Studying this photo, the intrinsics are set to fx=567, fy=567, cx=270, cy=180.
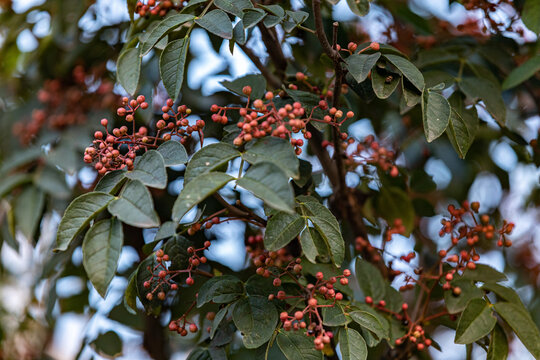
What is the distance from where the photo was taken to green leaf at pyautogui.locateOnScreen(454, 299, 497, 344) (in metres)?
0.78

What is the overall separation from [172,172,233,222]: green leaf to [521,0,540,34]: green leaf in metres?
0.67

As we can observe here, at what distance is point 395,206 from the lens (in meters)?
1.15

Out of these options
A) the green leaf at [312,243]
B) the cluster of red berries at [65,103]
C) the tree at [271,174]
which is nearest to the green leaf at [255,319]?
the tree at [271,174]

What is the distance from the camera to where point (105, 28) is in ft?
4.70

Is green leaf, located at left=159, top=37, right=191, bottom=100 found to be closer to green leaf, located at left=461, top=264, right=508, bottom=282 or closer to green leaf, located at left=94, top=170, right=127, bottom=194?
green leaf, located at left=94, top=170, right=127, bottom=194

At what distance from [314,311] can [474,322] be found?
0.25 meters

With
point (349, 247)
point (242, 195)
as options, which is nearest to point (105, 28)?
point (242, 195)

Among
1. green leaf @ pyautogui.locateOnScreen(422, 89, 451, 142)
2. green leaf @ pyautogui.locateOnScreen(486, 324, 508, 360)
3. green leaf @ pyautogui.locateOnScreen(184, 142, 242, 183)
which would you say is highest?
green leaf @ pyautogui.locateOnScreen(184, 142, 242, 183)

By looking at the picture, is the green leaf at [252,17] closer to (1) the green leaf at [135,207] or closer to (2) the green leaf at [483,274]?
(1) the green leaf at [135,207]

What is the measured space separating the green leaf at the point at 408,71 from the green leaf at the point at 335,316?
0.30 m

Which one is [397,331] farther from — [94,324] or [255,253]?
[94,324]

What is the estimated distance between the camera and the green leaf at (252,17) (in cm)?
70

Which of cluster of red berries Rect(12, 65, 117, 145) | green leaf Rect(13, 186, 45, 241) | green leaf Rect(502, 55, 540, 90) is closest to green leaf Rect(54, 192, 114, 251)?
green leaf Rect(13, 186, 45, 241)

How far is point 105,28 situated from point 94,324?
0.73m
